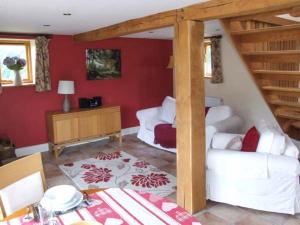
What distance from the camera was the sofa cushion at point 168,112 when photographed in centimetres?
546

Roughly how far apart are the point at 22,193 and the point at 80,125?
3.37 m

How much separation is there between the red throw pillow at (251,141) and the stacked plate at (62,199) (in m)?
2.11

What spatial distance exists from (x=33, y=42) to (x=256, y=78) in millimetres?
3820

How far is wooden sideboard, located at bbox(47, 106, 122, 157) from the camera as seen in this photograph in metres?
4.94

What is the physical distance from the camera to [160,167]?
4.40 m

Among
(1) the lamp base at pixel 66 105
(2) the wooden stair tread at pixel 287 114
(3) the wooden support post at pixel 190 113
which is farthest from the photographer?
(1) the lamp base at pixel 66 105

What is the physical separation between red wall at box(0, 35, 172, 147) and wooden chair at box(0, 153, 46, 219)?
336cm

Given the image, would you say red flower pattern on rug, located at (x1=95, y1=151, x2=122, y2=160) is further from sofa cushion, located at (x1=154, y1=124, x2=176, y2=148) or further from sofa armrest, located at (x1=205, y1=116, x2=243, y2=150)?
sofa armrest, located at (x1=205, y1=116, x2=243, y2=150)

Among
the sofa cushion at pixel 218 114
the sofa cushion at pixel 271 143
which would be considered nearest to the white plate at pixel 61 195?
the sofa cushion at pixel 271 143

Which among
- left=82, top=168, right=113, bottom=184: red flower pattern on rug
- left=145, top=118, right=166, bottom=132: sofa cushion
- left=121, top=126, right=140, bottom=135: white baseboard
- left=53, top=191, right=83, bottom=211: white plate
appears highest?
left=53, top=191, right=83, bottom=211: white plate

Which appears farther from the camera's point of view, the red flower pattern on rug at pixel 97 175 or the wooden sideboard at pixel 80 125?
the wooden sideboard at pixel 80 125

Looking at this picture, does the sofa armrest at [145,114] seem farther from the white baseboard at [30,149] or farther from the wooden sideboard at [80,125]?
the white baseboard at [30,149]

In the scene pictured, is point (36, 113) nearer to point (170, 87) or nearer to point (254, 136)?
point (170, 87)

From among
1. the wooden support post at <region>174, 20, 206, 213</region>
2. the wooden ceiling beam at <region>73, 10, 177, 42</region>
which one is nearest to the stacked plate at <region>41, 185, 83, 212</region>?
the wooden support post at <region>174, 20, 206, 213</region>
